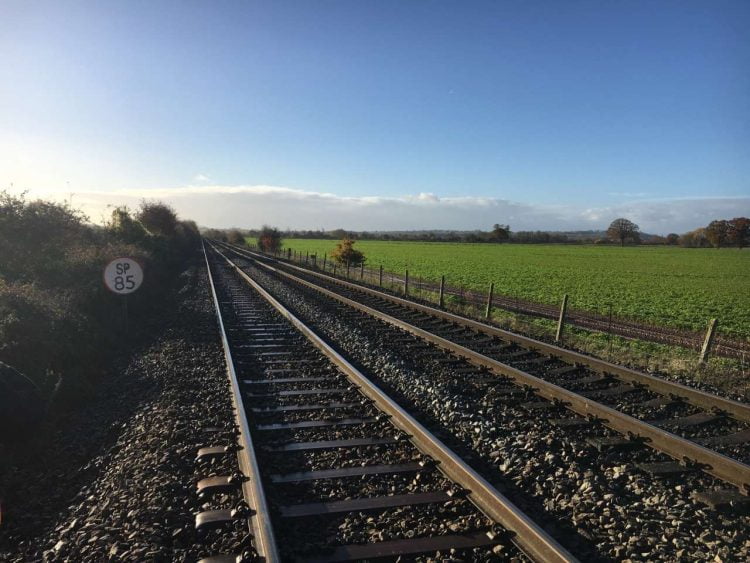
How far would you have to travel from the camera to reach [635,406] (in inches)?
266

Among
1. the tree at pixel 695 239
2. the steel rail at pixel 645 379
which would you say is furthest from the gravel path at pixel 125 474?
the tree at pixel 695 239

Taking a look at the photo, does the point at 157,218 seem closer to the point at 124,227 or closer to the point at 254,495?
the point at 124,227

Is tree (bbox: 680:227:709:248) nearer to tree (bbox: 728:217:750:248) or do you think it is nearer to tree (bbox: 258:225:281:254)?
tree (bbox: 728:217:750:248)

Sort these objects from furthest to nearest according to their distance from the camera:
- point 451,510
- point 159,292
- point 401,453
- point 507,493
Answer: point 159,292 < point 401,453 < point 507,493 < point 451,510

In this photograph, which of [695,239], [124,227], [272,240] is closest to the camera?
[124,227]

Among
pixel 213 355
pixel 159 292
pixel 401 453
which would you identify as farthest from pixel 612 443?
pixel 159 292

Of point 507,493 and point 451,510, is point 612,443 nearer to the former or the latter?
point 507,493

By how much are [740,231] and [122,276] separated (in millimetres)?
139653

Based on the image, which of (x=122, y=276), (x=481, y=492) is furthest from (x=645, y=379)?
(x=122, y=276)

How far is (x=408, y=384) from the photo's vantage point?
7.48 m

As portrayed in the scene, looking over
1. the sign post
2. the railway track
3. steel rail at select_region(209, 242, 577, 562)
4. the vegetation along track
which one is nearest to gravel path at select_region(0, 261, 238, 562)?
steel rail at select_region(209, 242, 577, 562)

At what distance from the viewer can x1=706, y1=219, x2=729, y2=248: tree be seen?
395 ft

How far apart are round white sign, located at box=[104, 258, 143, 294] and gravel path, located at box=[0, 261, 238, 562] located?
2.98 meters

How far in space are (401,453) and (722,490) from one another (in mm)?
2865
